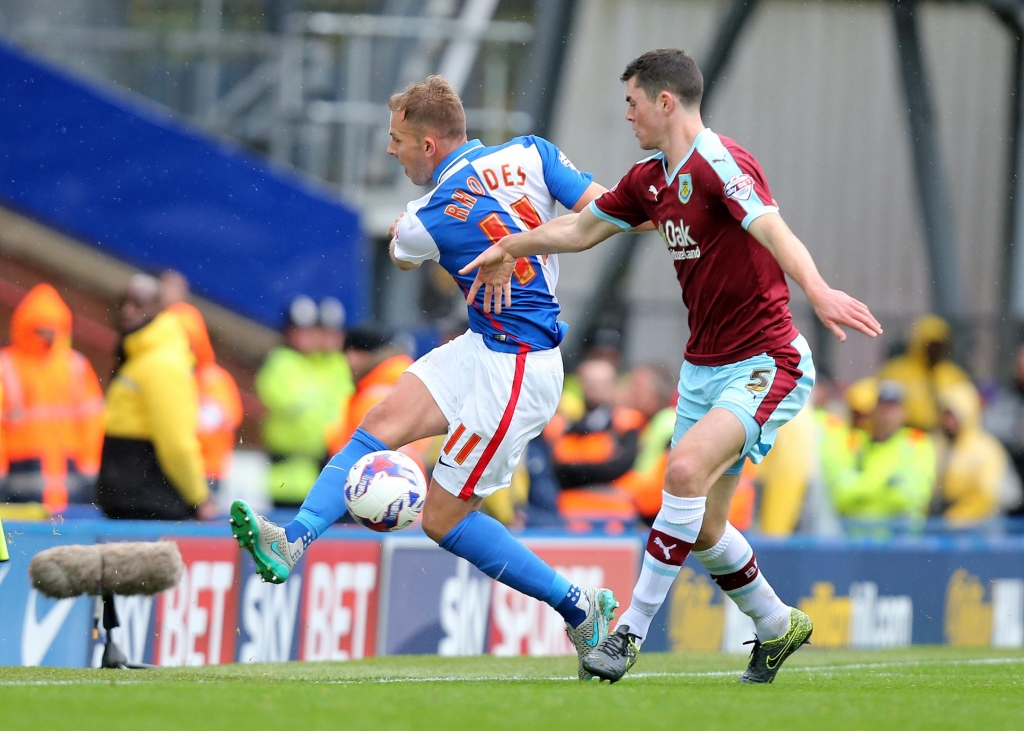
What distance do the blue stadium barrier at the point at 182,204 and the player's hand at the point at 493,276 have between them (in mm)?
6501

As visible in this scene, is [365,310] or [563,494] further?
[365,310]

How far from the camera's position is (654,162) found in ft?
20.1

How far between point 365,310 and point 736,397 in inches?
349

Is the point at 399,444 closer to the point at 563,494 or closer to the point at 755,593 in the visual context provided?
the point at 755,593

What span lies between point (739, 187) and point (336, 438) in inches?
201

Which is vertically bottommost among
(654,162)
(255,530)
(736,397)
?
(255,530)

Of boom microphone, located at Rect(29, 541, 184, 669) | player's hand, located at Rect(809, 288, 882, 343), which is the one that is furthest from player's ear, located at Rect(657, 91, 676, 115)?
boom microphone, located at Rect(29, 541, 184, 669)

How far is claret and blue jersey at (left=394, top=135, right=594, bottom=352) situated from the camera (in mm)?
6438

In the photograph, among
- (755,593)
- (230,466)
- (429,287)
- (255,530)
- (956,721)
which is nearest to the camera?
(956,721)

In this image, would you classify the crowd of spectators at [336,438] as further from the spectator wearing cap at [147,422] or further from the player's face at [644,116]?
the player's face at [644,116]

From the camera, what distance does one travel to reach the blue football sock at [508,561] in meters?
6.33

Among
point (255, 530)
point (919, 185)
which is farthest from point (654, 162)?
point (919, 185)

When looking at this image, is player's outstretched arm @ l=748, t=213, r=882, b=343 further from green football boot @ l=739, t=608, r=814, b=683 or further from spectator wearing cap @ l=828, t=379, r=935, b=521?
spectator wearing cap @ l=828, t=379, r=935, b=521

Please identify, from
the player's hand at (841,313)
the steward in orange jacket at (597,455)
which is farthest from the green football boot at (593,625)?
the steward in orange jacket at (597,455)
